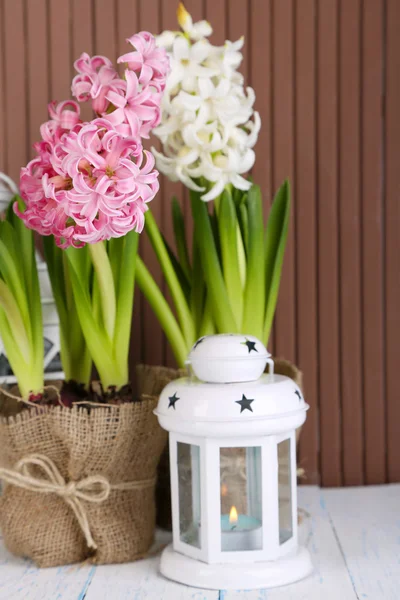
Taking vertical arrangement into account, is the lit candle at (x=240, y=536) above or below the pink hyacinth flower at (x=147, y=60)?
below

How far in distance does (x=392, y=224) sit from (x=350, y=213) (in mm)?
63

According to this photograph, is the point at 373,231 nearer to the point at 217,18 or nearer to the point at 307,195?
the point at 307,195

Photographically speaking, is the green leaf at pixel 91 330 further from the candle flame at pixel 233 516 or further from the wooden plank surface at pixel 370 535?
the wooden plank surface at pixel 370 535

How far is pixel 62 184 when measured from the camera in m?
0.68

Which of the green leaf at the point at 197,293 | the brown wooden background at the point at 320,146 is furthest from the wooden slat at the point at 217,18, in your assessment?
the green leaf at the point at 197,293

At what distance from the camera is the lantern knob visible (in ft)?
2.25

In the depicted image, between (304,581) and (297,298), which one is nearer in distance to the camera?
(304,581)

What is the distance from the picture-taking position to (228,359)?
0.68 m

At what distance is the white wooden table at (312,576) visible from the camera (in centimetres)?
65

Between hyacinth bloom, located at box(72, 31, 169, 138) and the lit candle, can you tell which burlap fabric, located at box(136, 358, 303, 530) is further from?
hyacinth bloom, located at box(72, 31, 169, 138)

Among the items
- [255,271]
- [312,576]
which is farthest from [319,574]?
[255,271]

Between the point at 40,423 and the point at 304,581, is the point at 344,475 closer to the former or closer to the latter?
the point at 304,581

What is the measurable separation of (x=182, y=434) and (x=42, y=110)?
0.55 m

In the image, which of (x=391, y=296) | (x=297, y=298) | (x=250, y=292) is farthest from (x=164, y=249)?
(x=391, y=296)
